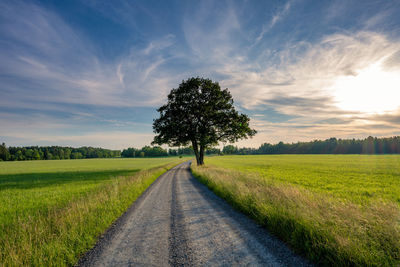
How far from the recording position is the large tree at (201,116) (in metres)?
28.0

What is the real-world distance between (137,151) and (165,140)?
162939mm

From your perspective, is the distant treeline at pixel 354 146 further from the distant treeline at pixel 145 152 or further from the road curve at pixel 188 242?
the road curve at pixel 188 242

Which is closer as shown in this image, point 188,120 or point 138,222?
point 138,222

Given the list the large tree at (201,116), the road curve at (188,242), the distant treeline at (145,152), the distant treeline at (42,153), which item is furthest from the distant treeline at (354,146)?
the distant treeline at (42,153)

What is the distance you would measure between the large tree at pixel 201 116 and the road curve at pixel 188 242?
2139 centimetres

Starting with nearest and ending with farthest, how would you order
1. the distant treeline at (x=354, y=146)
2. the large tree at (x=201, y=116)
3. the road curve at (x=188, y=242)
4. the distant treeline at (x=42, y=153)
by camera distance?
1. the road curve at (x=188, y=242)
2. the large tree at (x=201, y=116)
3. the distant treeline at (x=42, y=153)
4. the distant treeline at (x=354, y=146)

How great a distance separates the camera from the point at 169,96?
30.1m

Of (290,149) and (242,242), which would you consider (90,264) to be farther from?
(290,149)

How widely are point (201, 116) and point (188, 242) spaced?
25.0 meters

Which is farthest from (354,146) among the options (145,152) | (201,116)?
(145,152)

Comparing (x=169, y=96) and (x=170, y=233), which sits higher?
(x=169, y=96)

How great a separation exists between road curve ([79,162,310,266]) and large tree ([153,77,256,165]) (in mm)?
21393

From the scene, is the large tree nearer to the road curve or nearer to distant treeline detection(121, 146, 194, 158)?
the road curve

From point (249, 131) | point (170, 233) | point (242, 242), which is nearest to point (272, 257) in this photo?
point (242, 242)
